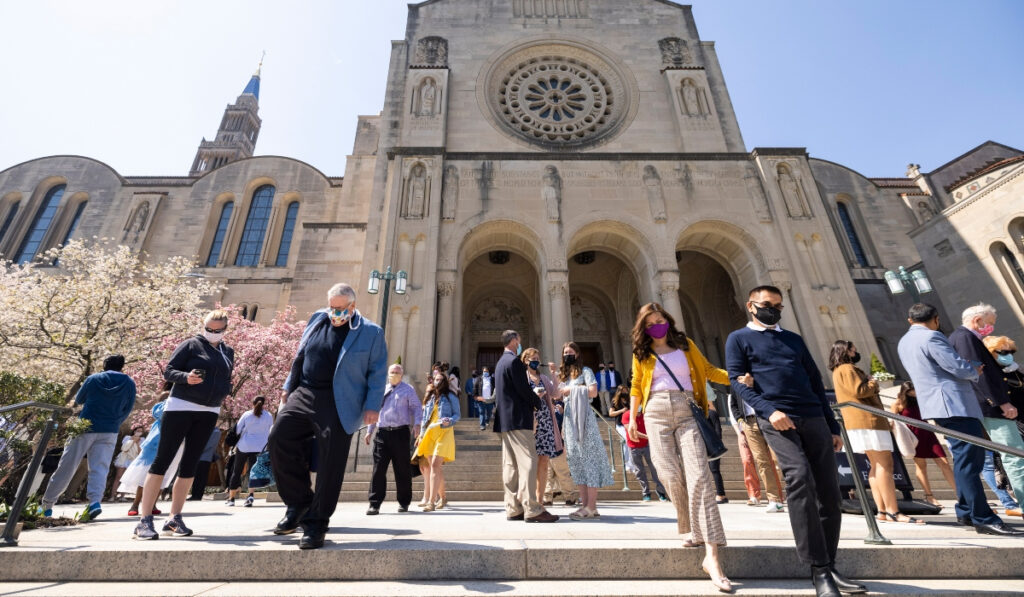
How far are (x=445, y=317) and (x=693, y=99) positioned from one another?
1322cm

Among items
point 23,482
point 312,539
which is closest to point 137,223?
point 23,482

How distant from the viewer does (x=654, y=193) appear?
13664 mm

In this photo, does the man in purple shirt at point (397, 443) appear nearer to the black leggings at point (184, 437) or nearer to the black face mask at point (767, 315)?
the black leggings at point (184, 437)

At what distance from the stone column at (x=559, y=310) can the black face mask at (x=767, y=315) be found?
9.06 metres

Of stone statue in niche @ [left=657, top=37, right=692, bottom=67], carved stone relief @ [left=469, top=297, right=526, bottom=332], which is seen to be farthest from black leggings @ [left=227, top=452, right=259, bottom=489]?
stone statue in niche @ [left=657, top=37, right=692, bottom=67]

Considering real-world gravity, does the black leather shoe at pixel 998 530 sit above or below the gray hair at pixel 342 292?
below

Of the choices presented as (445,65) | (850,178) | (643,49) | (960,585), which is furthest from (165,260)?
(850,178)

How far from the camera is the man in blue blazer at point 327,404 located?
9.44 feet

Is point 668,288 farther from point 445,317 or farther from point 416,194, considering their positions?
point 416,194

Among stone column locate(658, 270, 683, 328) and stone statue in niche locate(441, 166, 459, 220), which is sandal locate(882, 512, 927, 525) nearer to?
stone column locate(658, 270, 683, 328)

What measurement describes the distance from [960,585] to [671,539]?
1.44 m

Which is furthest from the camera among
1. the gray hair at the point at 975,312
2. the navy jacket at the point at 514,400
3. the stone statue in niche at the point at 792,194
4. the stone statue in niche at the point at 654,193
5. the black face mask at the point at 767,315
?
the stone statue in niche at the point at 792,194

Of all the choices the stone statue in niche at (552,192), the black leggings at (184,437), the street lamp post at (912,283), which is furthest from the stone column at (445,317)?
the street lamp post at (912,283)

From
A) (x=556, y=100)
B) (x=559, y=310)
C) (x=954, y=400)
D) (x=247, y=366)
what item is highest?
(x=556, y=100)
